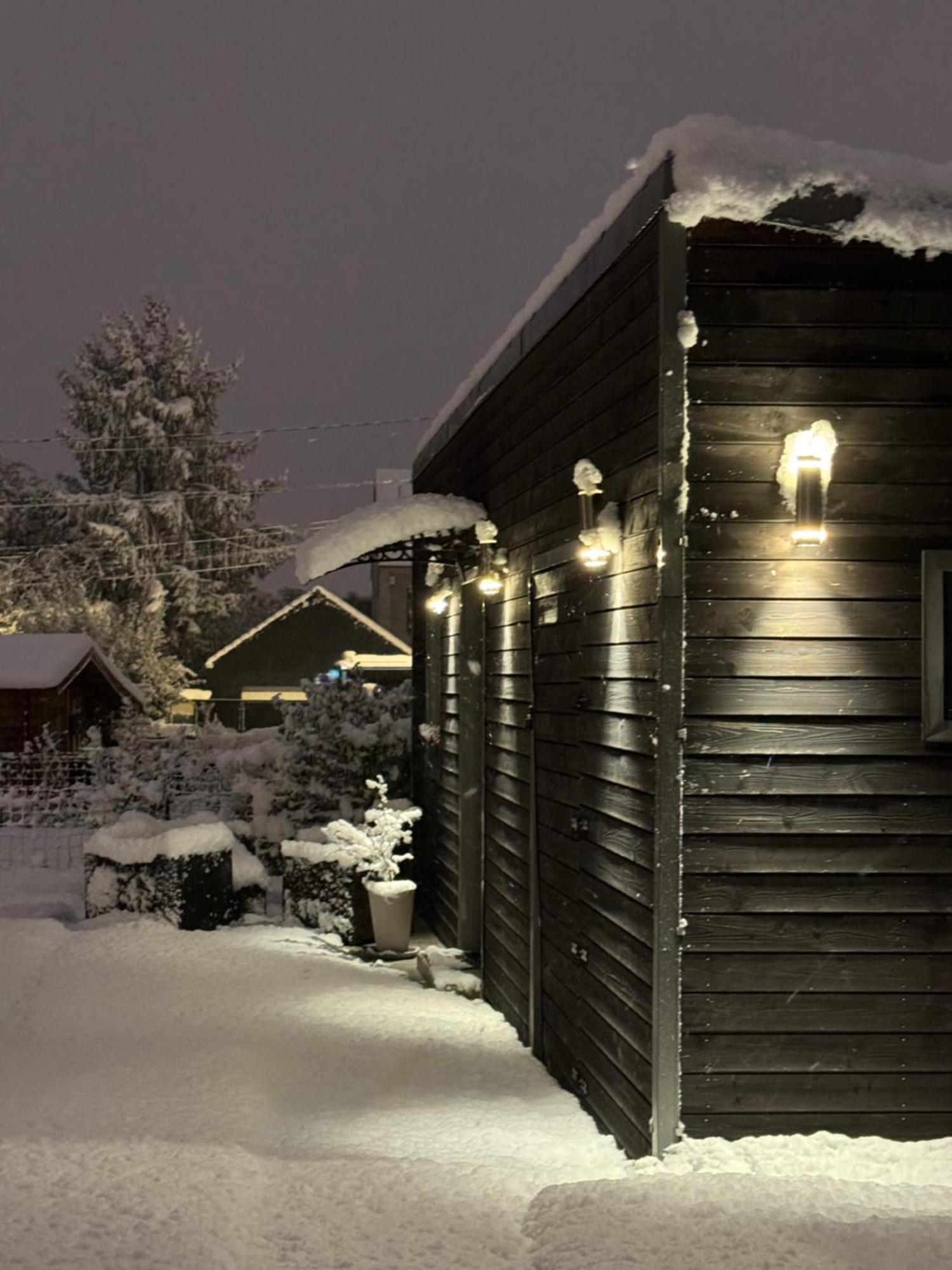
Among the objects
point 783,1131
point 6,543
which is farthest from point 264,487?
point 783,1131

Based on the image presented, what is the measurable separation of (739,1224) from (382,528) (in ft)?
19.5

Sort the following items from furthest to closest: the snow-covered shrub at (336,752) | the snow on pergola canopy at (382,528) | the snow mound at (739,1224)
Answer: the snow-covered shrub at (336,752)
the snow on pergola canopy at (382,528)
the snow mound at (739,1224)

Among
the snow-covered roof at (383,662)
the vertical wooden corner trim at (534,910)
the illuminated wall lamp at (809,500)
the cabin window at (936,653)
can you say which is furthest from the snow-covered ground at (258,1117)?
the snow-covered roof at (383,662)

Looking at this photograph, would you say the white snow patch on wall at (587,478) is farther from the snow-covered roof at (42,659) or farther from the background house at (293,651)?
the background house at (293,651)

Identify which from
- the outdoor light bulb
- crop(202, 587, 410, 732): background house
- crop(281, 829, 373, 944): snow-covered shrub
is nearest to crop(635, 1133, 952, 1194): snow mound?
the outdoor light bulb

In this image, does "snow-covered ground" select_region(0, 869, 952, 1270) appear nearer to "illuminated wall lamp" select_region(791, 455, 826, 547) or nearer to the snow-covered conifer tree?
"illuminated wall lamp" select_region(791, 455, 826, 547)

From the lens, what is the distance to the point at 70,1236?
395 cm

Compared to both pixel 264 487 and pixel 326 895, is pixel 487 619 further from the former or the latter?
pixel 264 487

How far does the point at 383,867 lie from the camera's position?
10.0 metres

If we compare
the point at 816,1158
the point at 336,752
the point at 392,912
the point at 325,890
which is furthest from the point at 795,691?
the point at 336,752

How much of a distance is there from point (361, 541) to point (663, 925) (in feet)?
16.2

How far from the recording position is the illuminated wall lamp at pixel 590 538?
538 centimetres

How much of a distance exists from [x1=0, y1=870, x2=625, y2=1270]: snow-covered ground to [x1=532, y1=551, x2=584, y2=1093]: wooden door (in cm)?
31

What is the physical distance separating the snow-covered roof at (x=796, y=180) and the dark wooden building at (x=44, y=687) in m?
19.9
